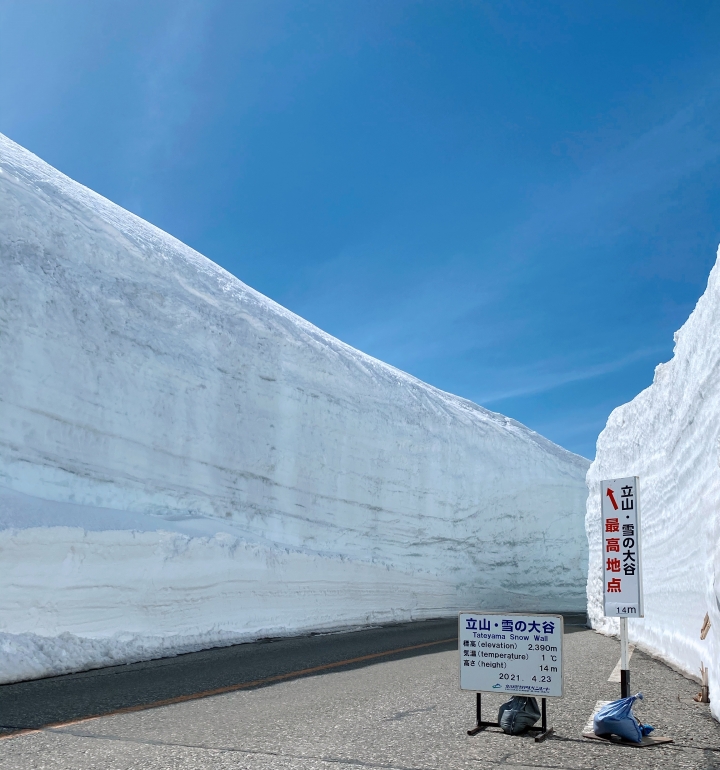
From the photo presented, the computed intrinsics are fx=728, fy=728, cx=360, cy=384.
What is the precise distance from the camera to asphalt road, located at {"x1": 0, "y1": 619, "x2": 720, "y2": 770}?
403 centimetres

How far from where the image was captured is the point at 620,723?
175 inches

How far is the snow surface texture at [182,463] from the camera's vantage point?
956 centimetres

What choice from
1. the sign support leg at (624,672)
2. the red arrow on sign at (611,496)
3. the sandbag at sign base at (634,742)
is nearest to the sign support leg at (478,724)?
the sandbag at sign base at (634,742)

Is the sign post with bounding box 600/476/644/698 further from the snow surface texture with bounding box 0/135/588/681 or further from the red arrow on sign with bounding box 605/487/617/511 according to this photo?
the snow surface texture with bounding box 0/135/588/681

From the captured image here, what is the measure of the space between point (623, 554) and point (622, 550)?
3 centimetres

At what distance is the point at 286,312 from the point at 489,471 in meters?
8.30

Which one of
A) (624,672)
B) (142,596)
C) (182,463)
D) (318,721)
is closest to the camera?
(624,672)

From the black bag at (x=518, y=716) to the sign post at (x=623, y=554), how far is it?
0.67 m

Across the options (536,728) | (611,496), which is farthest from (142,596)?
(611,496)

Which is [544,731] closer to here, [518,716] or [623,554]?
[518,716]

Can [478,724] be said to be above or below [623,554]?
below

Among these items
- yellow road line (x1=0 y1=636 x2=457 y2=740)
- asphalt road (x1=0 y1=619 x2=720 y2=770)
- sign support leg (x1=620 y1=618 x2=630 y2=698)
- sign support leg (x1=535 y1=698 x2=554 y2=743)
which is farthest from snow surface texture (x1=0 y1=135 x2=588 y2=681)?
sign support leg (x1=620 y1=618 x2=630 y2=698)

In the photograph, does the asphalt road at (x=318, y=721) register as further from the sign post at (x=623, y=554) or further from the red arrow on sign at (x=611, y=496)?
the red arrow on sign at (x=611, y=496)

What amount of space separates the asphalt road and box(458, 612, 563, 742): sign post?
295 millimetres
